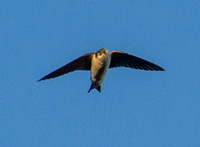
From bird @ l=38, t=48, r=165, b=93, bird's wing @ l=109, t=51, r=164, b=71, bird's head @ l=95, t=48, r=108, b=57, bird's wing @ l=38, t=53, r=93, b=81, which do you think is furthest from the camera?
bird's wing @ l=109, t=51, r=164, b=71

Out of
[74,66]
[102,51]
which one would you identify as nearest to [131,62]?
[74,66]

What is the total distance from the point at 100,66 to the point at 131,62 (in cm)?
192

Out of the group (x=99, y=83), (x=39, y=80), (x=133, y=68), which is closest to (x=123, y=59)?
(x=133, y=68)

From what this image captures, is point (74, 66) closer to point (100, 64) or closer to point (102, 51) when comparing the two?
point (100, 64)

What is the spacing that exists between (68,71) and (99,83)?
126 cm

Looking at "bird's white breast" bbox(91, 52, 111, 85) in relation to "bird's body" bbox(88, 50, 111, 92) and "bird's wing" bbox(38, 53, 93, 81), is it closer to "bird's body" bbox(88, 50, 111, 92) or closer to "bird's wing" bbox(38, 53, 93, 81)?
"bird's body" bbox(88, 50, 111, 92)

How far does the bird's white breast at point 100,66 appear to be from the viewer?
1338 cm

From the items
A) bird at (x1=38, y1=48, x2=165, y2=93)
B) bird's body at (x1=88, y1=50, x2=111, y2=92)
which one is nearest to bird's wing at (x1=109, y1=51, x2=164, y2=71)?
bird at (x1=38, y1=48, x2=165, y2=93)

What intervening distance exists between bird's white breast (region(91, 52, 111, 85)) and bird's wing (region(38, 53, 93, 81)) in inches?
22.3

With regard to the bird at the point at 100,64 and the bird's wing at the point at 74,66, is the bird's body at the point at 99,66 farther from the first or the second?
the bird's wing at the point at 74,66

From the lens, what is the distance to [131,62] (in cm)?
1505

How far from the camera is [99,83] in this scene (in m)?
14.0

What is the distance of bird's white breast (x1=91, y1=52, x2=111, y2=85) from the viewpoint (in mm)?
13375

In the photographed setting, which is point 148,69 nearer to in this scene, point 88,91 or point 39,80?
point 88,91
